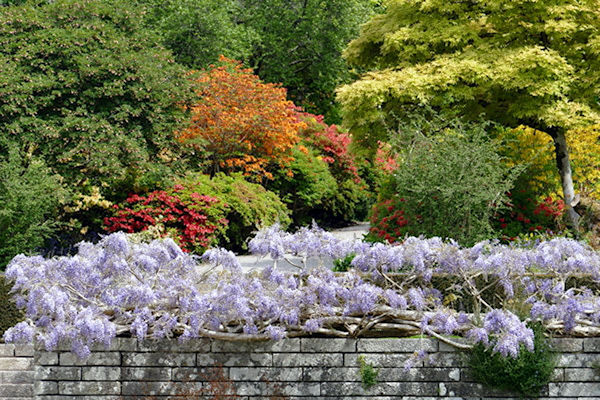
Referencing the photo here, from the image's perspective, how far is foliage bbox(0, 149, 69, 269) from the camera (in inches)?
444

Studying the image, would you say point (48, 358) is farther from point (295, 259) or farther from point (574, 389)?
point (295, 259)

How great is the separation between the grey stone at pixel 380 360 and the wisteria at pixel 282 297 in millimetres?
206

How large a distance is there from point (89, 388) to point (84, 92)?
8355mm

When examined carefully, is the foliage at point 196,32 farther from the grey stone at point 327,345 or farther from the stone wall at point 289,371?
the grey stone at point 327,345

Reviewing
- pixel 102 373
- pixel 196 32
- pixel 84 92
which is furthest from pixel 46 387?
pixel 196 32

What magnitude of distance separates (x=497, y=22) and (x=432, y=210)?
4.22m

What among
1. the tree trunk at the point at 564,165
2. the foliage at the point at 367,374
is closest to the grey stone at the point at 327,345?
the foliage at the point at 367,374

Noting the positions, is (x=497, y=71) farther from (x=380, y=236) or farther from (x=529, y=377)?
(x=529, y=377)

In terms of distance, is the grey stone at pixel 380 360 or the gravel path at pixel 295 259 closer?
the grey stone at pixel 380 360

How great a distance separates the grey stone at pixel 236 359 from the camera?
586cm

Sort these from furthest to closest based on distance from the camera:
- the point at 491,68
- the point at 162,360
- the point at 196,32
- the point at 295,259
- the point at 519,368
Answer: the point at 196,32 → the point at 295,259 → the point at 491,68 → the point at 162,360 → the point at 519,368

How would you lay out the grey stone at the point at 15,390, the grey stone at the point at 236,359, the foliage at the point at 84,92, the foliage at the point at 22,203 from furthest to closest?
the foliage at the point at 84,92, the foliage at the point at 22,203, the grey stone at the point at 15,390, the grey stone at the point at 236,359

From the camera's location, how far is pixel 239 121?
16.7m

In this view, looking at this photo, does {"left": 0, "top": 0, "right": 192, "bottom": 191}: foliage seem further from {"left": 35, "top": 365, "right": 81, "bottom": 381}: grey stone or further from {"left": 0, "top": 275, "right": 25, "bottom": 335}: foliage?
{"left": 35, "top": 365, "right": 81, "bottom": 381}: grey stone
